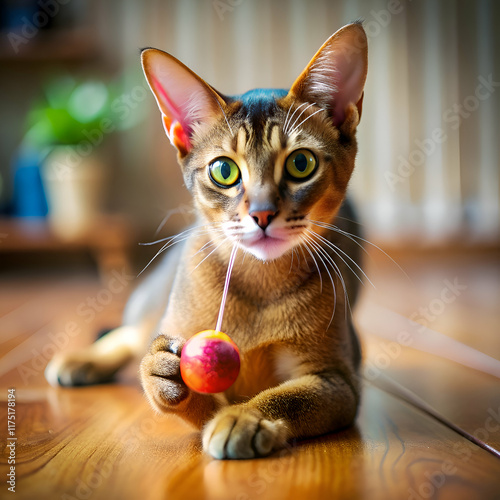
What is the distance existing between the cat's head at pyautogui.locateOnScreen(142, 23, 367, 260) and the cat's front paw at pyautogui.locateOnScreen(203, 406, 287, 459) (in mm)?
242

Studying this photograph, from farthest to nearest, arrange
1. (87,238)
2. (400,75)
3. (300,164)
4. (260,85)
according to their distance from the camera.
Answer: (400,75), (260,85), (87,238), (300,164)

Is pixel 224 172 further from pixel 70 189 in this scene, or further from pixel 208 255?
pixel 70 189

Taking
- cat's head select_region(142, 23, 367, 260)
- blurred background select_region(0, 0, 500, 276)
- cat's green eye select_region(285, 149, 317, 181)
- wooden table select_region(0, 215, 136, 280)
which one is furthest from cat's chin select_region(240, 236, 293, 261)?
blurred background select_region(0, 0, 500, 276)

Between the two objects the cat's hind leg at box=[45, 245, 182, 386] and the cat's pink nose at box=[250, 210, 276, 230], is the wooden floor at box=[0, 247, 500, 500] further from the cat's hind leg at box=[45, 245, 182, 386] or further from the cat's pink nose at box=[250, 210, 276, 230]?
the cat's pink nose at box=[250, 210, 276, 230]

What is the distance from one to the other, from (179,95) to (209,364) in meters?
0.44

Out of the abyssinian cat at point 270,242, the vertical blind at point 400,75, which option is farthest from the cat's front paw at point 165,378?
the vertical blind at point 400,75

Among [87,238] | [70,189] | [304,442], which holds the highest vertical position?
[304,442]

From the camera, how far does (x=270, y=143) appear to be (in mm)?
863

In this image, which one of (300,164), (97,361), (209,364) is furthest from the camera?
(97,361)

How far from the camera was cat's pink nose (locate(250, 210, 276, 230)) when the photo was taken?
0.82 metres

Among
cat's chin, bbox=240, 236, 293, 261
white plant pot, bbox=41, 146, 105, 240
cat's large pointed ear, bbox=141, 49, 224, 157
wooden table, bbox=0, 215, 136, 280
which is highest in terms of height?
cat's large pointed ear, bbox=141, 49, 224, 157

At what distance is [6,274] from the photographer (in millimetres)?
3625

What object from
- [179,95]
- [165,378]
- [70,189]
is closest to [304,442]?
[165,378]

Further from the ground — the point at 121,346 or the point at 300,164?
the point at 300,164
